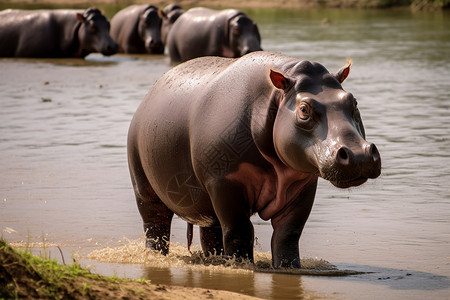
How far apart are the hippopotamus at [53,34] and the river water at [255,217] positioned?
176cm

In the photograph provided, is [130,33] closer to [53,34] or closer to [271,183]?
[53,34]

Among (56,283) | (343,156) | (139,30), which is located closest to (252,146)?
(343,156)

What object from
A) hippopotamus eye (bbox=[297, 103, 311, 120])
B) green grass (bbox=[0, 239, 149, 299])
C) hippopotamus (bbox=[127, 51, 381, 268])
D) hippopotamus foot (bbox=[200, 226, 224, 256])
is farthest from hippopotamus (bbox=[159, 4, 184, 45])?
green grass (bbox=[0, 239, 149, 299])

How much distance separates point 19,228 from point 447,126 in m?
6.15

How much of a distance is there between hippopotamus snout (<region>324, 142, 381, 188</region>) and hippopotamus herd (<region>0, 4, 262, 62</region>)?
43.5ft

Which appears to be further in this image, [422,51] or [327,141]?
[422,51]

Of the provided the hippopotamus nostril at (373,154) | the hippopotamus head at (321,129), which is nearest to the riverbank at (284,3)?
the hippopotamus head at (321,129)

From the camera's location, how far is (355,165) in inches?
196

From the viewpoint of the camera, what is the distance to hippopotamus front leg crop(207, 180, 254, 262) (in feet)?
18.5

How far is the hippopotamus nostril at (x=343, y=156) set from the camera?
500 centimetres

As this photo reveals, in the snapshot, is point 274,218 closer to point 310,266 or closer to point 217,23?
point 310,266

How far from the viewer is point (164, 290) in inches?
185

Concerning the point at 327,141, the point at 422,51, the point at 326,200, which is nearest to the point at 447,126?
the point at 326,200

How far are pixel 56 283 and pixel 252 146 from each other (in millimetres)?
1746
